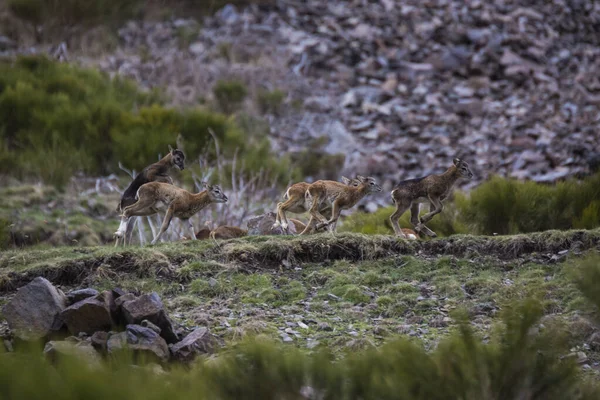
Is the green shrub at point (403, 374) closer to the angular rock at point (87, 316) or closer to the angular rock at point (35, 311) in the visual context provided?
the angular rock at point (87, 316)

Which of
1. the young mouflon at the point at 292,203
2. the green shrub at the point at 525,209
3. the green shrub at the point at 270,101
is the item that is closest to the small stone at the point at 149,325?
the young mouflon at the point at 292,203

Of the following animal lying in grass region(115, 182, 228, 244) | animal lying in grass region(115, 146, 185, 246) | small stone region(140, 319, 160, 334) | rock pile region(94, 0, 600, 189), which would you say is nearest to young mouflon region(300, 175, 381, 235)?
animal lying in grass region(115, 182, 228, 244)

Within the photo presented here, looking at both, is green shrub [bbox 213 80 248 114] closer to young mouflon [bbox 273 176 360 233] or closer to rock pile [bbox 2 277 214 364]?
young mouflon [bbox 273 176 360 233]

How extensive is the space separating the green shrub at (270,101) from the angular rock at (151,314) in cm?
2222

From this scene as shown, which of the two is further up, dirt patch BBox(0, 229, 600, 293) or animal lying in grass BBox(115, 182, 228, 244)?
animal lying in grass BBox(115, 182, 228, 244)

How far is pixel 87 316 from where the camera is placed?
8.28 meters

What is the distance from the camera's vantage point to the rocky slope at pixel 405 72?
27000 mm

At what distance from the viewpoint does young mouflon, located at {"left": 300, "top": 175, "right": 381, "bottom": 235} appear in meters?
11.9

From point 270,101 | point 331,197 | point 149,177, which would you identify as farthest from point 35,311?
point 270,101

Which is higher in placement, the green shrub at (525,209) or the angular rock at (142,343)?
the angular rock at (142,343)

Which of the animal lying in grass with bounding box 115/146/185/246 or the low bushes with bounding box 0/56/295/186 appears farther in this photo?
the low bushes with bounding box 0/56/295/186

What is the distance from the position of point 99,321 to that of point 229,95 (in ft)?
73.9

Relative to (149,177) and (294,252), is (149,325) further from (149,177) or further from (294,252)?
(149,177)

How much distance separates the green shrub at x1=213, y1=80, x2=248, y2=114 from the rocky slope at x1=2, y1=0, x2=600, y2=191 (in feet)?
1.66
